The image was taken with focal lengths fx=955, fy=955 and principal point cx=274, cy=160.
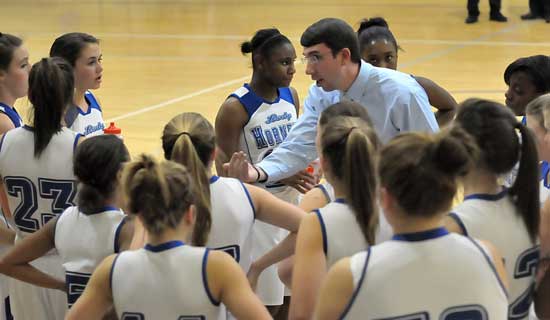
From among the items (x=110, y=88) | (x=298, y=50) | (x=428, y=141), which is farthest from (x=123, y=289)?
(x=298, y=50)

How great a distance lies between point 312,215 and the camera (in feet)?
9.27

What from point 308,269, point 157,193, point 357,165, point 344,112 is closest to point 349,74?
point 344,112

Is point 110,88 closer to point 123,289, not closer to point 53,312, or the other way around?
point 53,312

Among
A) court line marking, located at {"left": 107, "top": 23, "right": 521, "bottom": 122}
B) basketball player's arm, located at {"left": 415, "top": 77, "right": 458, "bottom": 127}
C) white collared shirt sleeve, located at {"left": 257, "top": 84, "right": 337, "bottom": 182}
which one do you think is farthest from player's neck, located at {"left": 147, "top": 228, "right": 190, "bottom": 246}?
court line marking, located at {"left": 107, "top": 23, "right": 521, "bottom": 122}

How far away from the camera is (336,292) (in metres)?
2.38

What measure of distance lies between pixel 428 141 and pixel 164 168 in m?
0.75

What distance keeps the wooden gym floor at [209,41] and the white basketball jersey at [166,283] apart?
547cm

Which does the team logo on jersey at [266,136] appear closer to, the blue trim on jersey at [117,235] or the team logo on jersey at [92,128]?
the team logo on jersey at [92,128]

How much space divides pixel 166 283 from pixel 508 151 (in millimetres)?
1076

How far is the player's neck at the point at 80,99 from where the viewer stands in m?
4.84

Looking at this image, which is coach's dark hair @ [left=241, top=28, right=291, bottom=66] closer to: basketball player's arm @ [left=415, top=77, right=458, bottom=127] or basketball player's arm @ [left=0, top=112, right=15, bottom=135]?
basketball player's arm @ [left=415, top=77, right=458, bottom=127]

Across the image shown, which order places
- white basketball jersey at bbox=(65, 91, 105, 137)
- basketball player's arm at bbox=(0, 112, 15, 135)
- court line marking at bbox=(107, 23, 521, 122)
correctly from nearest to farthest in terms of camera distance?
1. basketball player's arm at bbox=(0, 112, 15, 135)
2. white basketball jersey at bbox=(65, 91, 105, 137)
3. court line marking at bbox=(107, 23, 521, 122)

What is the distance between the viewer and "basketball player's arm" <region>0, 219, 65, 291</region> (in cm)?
321

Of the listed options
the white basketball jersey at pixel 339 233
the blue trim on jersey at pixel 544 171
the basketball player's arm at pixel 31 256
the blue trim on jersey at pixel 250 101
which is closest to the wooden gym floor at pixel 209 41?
the blue trim on jersey at pixel 250 101
